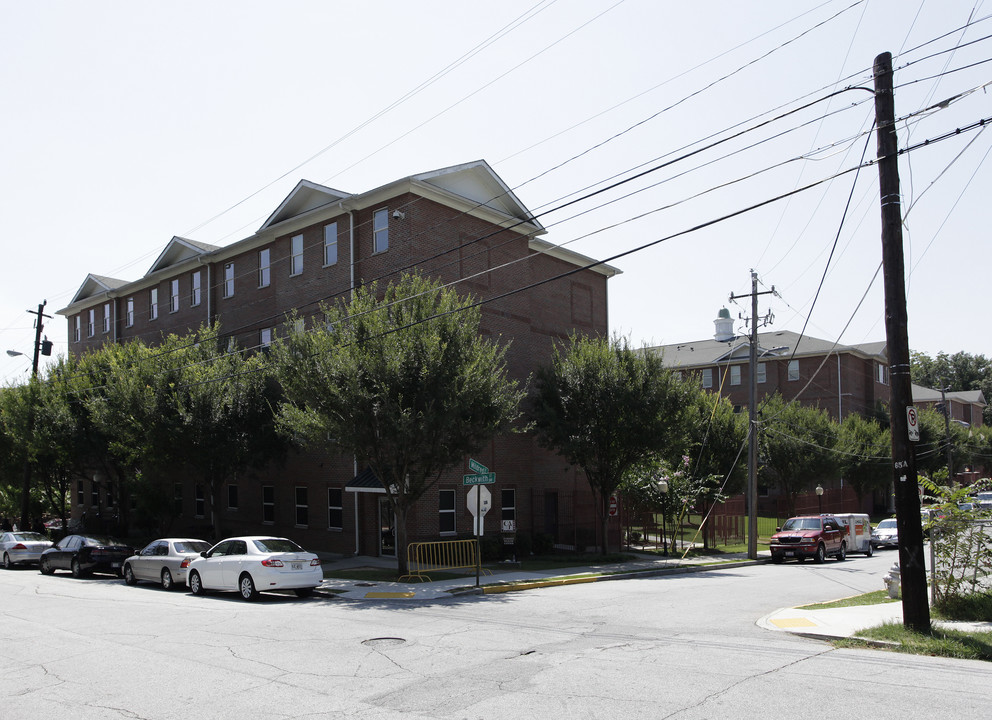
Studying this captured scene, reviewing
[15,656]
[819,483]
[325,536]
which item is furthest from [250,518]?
[819,483]

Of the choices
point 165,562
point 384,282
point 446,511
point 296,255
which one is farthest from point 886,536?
point 165,562

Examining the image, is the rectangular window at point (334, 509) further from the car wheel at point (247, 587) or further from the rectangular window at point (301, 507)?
the car wheel at point (247, 587)

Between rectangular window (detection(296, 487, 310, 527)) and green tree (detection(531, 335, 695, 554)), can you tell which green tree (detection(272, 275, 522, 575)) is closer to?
green tree (detection(531, 335, 695, 554))

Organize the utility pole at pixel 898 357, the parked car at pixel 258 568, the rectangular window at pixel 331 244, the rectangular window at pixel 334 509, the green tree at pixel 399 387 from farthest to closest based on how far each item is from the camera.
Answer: the rectangular window at pixel 331 244, the rectangular window at pixel 334 509, the green tree at pixel 399 387, the parked car at pixel 258 568, the utility pole at pixel 898 357

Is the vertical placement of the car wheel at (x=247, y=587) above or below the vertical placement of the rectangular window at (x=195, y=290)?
below

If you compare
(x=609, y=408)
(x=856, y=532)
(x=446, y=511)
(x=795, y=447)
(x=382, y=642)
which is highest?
(x=609, y=408)

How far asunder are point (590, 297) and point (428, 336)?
18.0 m

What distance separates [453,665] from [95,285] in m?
42.9

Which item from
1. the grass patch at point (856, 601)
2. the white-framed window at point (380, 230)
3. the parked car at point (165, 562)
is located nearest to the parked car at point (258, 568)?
the parked car at point (165, 562)

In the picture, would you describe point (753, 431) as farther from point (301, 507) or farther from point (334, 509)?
point (301, 507)

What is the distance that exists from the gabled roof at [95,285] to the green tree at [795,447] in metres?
37.3

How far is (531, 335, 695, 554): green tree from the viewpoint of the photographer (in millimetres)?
27812

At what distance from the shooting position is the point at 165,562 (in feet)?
69.3

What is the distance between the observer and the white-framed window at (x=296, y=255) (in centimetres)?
3117
